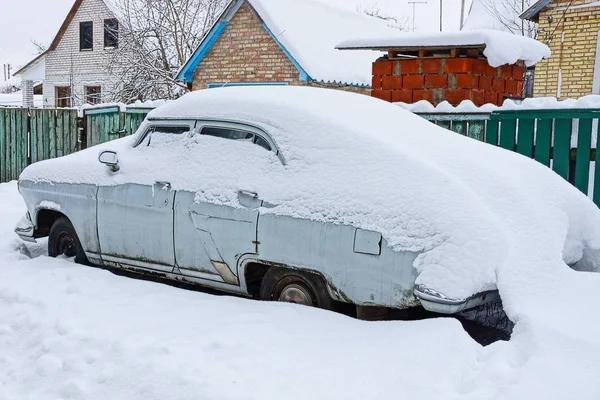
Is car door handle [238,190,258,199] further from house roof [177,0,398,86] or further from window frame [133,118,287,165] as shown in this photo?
house roof [177,0,398,86]

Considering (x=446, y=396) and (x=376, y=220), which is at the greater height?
(x=376, y=220)

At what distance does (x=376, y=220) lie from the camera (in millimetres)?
4230

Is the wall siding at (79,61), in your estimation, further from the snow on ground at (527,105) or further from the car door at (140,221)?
the car door at (140,221)

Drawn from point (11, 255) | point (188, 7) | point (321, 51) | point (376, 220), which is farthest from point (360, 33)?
point (376, 220)

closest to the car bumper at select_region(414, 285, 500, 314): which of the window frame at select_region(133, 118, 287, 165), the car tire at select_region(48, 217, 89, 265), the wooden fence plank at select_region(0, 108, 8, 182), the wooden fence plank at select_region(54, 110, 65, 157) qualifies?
the window frame at select_region(133, 118, 287, 165)

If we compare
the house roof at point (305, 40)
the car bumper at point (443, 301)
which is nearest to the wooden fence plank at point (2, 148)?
the house roof at point (305, 40)

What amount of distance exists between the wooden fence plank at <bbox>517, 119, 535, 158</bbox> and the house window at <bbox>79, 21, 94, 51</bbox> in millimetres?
28709

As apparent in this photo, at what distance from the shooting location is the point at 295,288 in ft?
15.4

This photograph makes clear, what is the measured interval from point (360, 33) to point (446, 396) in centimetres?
1957

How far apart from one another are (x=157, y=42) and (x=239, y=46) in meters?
7.15

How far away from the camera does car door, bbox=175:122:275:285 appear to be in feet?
15.9

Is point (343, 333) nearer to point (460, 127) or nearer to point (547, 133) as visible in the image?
point (547, 133)

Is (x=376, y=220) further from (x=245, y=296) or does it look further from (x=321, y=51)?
(x=321, y=51)

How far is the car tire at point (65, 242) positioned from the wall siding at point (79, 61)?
2533cm
